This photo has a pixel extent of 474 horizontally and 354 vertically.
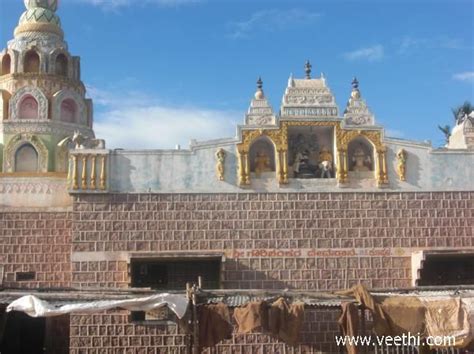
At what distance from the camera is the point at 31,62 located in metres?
22.9

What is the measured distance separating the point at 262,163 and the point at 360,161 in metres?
2.49

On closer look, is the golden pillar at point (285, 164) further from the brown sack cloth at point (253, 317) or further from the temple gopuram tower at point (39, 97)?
the temple gopuram tower at point (39, 97)

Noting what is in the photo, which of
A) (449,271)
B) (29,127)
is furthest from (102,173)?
(449,271)

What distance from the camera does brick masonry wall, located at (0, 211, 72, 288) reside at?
58.1ft

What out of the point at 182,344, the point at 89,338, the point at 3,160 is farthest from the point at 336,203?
the point at 3,160

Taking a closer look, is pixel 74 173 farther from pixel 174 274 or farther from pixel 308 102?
pixel 308 102

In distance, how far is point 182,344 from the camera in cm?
1664

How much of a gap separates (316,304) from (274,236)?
15.4ft

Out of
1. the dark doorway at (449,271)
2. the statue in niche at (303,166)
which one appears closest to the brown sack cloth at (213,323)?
the statue in niche at (303,166)

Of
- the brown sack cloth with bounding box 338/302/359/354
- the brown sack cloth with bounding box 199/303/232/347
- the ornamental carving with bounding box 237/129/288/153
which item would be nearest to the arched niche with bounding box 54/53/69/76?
the ornamental carving with bounding box 237/129/288/153

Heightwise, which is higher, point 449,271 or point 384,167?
point 384,167

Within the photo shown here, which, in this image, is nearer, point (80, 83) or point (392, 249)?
point (392, 249)

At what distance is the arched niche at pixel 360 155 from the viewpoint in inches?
710

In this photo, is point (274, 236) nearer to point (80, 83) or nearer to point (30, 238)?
point (30, 238)
